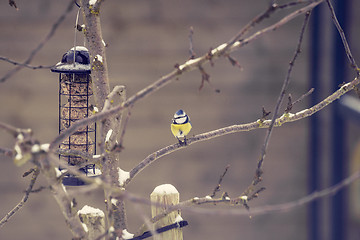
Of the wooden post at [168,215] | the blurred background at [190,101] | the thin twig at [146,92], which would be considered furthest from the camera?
the blurred background at [190,101]

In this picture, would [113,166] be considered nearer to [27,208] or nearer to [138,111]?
[138,111]

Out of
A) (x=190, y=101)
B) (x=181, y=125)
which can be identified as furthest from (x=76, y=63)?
(x=190, y=101)

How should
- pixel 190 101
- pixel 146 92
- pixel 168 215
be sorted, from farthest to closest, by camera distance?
pixel 190 101 → pixel 168 215 → pixel 146 92

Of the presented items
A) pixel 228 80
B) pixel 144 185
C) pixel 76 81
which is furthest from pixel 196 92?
pixel 76 81

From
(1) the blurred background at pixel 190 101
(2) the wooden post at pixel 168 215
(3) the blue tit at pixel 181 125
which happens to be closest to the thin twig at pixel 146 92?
(2) the wooden post at pixel 168 215

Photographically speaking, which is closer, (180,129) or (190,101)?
(180,129)

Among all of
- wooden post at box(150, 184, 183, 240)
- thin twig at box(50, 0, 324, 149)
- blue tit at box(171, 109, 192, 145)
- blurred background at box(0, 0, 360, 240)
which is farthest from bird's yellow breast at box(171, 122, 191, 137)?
blurred background at box(0, 0, 360, 240)

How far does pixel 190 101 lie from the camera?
4.16 m

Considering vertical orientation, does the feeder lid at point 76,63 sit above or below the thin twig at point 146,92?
above

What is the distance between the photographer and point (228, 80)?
4.16 metres

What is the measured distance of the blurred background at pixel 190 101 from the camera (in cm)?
409

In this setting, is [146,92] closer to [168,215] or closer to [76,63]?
[168,215]

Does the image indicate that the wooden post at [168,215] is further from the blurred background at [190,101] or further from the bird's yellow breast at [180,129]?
the blurred background at [190,101]

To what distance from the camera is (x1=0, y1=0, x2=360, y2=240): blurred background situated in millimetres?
4094
